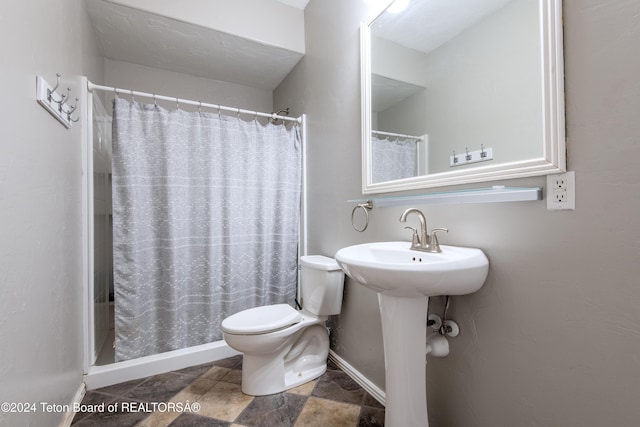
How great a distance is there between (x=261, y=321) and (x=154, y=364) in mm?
795

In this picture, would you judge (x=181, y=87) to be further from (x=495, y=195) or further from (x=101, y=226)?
(x=495, y=195)

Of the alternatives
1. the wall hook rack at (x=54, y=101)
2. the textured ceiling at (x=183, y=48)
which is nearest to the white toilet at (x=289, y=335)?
the wall hook rack at (x=54, y=101)

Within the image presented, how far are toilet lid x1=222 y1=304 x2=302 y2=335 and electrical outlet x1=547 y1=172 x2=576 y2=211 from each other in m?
1.25

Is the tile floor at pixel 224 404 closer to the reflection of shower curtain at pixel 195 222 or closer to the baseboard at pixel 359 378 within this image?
the baseboard at pixel 359 378

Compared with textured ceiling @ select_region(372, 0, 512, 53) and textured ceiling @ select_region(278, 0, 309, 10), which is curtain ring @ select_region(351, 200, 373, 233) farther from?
textured ceiling @ select_region(278, 0, 309, 10)

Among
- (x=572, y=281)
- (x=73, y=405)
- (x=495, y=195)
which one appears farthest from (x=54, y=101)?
(x=572, y=281)

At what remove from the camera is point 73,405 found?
1.37 m

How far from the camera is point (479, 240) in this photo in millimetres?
991

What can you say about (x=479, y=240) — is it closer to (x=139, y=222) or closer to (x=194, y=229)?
(x=194, y=229)

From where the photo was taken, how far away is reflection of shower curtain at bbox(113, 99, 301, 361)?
5.55 feet

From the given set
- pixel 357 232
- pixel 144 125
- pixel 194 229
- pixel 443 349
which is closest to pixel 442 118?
pixel 357 232

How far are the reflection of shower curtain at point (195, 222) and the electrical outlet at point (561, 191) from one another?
1630 mm

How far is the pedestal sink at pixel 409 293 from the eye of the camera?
0.83 meters

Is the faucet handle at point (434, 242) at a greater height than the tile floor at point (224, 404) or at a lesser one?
greater
